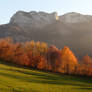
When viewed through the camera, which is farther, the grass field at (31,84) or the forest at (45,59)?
the forest at (45,59)

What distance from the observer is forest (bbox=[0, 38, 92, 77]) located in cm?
7294

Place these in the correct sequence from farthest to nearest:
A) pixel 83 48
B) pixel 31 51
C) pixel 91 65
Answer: pixel 83 48
pixel 31 51
pixel 91 65

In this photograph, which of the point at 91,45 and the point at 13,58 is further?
the point at 91,45

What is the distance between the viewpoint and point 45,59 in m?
81.1

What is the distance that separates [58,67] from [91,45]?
10509cm

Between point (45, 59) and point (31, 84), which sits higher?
point (45, 59)

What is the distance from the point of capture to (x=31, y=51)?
279ft

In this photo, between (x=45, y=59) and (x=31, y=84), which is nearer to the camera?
(x=31, y=84)

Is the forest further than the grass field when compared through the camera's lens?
Answer: Yes

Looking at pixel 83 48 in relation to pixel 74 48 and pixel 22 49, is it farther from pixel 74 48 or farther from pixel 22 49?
pixel 22 49

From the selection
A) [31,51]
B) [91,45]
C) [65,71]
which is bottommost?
[65,71]

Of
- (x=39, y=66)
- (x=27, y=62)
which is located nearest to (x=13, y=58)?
(x=27, y=62)

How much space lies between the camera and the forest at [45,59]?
7294 centimetres

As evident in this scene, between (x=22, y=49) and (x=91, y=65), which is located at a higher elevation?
(x=22, y=49)
